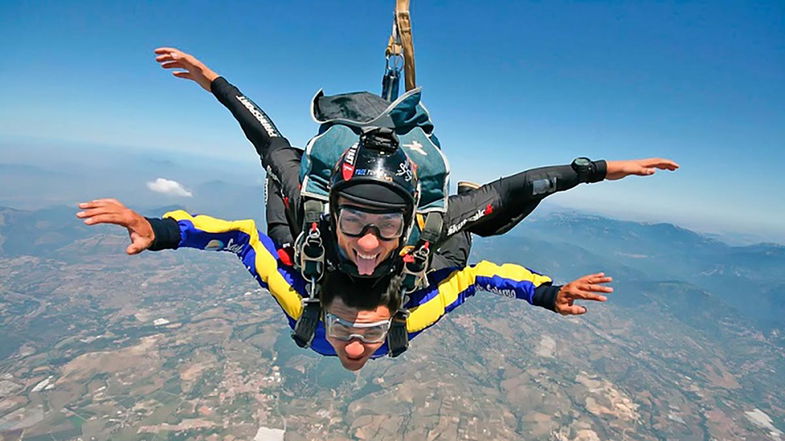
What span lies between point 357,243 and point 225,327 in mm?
71326

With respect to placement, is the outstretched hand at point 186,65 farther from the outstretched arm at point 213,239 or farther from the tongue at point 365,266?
the tongue at point 365,266

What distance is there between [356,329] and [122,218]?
132 cm

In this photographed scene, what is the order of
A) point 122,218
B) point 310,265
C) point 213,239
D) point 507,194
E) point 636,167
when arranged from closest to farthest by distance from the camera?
1. point 122,218
2. point 310,265
3. point 213,239
4. point 636,167
5. point 507,194

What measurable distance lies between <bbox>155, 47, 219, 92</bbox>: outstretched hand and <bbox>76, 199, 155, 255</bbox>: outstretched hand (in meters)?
1.73

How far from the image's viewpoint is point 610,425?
160 ft

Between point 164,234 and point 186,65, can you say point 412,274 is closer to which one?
point 164,234

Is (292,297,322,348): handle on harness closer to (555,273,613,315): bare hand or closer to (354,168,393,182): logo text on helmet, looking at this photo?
(354,168,393,182): logo text on helmet

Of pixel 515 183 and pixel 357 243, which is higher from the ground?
pixel 515 183

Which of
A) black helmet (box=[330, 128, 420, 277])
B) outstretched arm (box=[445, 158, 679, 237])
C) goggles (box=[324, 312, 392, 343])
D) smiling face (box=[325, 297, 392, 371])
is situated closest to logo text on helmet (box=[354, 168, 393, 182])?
black helmet (box=[330, 128, 420, 277])

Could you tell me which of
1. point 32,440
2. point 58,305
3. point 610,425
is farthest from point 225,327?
point 610,425

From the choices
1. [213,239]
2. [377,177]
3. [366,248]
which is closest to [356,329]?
[366,248]

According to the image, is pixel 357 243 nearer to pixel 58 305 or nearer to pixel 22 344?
pixel 22 344

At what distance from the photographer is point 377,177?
5.90 feet

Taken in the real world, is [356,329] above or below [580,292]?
below
